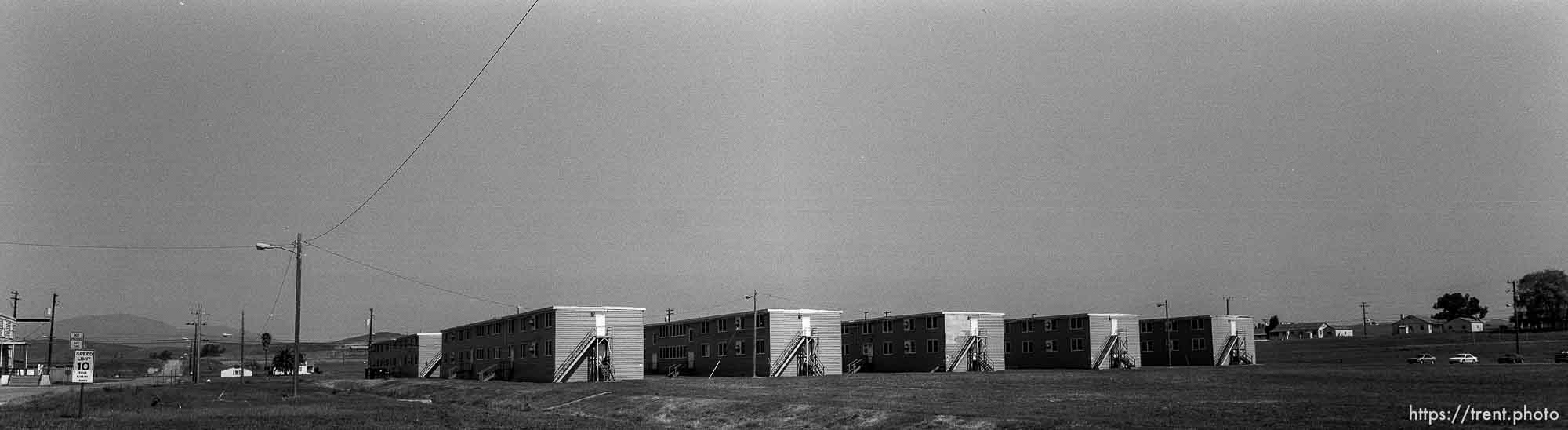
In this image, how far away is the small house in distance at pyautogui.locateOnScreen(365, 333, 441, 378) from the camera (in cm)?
10388

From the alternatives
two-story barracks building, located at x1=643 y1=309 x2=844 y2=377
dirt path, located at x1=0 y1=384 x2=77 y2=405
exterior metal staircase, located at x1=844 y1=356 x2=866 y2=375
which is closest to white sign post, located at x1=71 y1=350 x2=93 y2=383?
dirt path, located at x1=0 y1=384 x2=77 y2=405

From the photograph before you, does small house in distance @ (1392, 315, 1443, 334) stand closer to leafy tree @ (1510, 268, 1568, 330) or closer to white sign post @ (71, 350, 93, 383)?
leafy tree @ (1510, 268, 1568, 330)

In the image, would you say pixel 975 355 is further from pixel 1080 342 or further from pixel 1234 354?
pixel 1234 354

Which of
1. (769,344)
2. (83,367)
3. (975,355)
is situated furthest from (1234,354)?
(83,367)

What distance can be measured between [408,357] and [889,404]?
8220 cm

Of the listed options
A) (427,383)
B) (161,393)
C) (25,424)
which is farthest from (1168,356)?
(25,424)

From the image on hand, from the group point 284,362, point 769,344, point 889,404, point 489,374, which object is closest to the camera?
point 889,404

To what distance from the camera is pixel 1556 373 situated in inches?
2014

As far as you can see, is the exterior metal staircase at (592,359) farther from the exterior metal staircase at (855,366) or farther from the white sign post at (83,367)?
the white sign post at (83,367)

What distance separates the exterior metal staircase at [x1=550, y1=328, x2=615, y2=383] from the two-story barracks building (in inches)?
424

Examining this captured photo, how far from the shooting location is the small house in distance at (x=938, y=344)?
83938 millimetres

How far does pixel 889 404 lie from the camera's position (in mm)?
39438

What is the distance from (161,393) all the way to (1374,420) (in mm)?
56617

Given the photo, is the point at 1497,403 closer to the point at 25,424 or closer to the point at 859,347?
the point at 25,424
